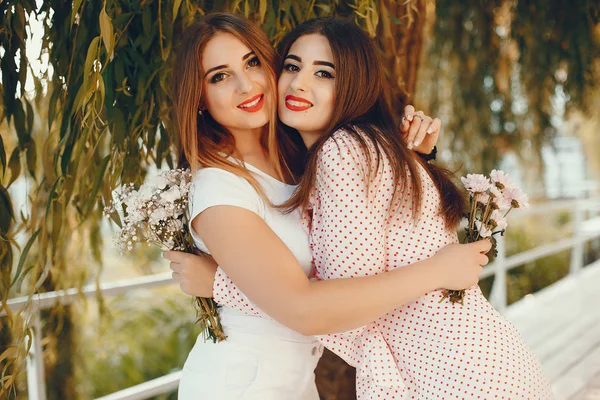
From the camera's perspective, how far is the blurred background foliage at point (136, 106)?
156 centimetres

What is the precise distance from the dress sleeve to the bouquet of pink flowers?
0.67ft

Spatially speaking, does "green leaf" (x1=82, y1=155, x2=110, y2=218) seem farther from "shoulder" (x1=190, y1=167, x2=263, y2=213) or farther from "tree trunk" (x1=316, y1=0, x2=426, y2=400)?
"tree trunk" (x1=316, y1=0, x2=426, y2=400)

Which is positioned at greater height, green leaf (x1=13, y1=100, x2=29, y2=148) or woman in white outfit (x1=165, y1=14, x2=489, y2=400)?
green leaf (x1=13, y1=100, x2=29, y2=148)

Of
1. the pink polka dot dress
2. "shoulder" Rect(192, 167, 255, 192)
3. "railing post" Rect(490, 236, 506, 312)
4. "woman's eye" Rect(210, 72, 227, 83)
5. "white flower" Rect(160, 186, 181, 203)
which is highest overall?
"woman's eye" Rect(210, 72, 227, 83)

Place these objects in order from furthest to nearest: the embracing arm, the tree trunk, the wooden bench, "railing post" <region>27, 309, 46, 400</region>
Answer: the wooden bench → the tree trunk → "railing post" <region>27, 309, 46, 400</region> → the embracing arm

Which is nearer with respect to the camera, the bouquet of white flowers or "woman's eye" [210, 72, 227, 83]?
the bouquet of white flowers

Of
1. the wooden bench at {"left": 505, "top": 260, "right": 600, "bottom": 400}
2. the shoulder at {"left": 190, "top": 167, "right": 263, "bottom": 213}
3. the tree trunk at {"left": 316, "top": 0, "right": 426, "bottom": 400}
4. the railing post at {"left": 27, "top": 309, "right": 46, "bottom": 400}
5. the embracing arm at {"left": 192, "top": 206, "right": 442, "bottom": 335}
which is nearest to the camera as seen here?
the embracing arm at {"left": 192, "top": 206, "right": 442, "bottom": 335}

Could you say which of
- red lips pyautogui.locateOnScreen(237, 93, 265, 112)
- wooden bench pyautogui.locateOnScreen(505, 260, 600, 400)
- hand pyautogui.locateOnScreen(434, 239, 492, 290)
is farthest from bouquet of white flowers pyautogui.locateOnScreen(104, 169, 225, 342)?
wooden bench pyautogui.locateOnScreen(505, 260, 600, 400)

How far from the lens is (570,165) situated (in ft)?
40.4

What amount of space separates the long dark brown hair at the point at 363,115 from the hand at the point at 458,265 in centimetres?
10

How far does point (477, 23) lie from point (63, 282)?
2740 millimetres

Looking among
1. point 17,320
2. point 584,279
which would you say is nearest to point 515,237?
point 584,279

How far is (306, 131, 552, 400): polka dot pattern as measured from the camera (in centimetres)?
136

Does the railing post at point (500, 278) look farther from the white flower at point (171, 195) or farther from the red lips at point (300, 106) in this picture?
the white flower at point (171, 195)
